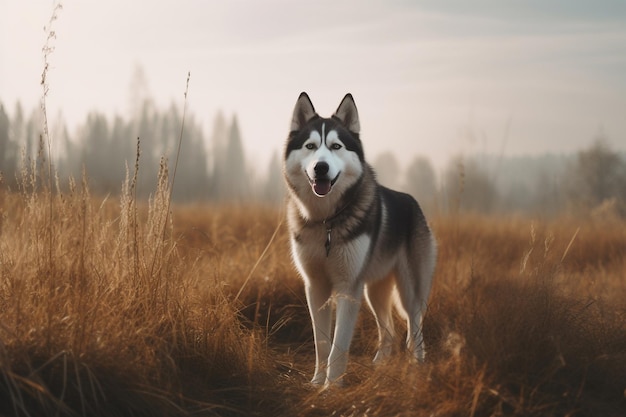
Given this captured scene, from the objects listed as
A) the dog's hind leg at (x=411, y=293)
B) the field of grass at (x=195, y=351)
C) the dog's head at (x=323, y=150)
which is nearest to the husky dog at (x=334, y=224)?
the dog's head at (x=323, y=150)

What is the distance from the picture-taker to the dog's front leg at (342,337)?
3793 millimetres

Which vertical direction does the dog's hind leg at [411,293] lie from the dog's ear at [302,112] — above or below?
below

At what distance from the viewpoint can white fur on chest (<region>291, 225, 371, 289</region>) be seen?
13.0ft

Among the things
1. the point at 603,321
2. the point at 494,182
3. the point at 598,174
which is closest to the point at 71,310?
the point at 603,321

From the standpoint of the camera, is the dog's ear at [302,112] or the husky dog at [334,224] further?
the dog's ear at [302,112]

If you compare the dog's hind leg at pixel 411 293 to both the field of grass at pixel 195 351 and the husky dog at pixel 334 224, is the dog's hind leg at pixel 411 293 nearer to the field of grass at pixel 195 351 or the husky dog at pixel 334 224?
the husky dog at pixel 334 224

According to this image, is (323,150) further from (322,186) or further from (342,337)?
(342,337)

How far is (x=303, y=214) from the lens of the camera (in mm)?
4113

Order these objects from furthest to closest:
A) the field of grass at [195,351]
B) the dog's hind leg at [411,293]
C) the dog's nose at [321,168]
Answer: the dog's hind leg at [411,293], the dog's nose at [321,168], the field of grass at [195,351]

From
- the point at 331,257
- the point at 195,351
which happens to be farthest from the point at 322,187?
the point at 195,351

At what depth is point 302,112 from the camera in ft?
14.1

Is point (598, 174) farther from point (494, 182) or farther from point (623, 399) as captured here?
point (623, 399)

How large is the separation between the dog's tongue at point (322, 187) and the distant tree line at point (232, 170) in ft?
2.35

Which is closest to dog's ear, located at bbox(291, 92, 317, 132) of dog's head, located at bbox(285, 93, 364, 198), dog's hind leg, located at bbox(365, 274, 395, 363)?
dog's head, located at bbox(285, 93, 364, 198)
